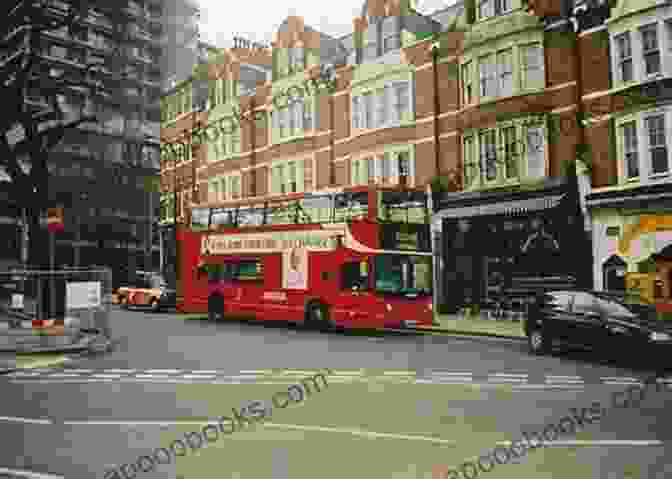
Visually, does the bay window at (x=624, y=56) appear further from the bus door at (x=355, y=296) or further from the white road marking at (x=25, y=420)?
the white road marking at (x=25, y=420)

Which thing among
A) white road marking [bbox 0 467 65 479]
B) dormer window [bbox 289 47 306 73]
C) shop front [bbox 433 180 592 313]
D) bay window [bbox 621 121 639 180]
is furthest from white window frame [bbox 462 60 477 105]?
white road marking [bbox 0 467 65 479]

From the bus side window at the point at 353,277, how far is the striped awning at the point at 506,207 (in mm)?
6685

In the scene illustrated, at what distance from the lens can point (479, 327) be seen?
65.5 feet

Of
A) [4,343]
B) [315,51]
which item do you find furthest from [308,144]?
[4,343]

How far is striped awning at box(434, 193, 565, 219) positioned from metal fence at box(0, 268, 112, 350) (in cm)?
1351

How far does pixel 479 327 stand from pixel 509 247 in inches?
181

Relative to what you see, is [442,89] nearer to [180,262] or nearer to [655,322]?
[180,262]

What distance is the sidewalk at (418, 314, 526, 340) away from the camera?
1825 centimetres

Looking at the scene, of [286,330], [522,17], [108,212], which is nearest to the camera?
[286,330]

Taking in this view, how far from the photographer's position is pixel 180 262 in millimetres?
24875

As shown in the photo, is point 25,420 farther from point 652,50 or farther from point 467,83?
point 467,83

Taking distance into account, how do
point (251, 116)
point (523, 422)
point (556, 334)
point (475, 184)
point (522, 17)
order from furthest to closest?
point (251, 116)
point (475, 184)
point (522, 17)
point (556, 334)
point (523, 422)

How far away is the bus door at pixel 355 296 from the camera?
18.3m

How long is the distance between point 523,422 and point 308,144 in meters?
25.3
